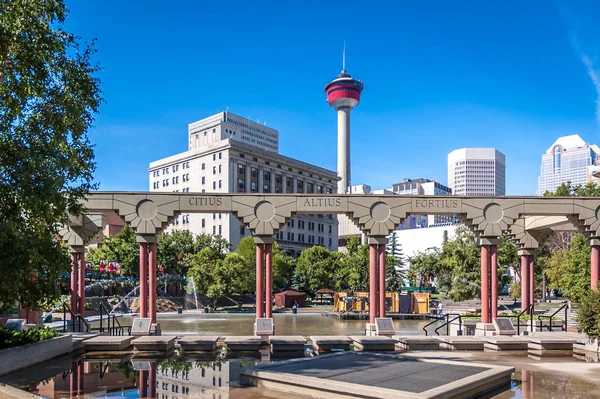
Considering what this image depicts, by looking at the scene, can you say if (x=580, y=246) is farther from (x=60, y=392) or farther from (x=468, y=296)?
(x=60, y=392)

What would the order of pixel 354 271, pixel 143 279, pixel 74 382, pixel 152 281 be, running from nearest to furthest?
1. pixel 74 382
2. pixel 152 281
3. pixel 143 279
4. pixel 354 271

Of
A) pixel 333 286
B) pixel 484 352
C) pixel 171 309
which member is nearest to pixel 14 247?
pixel 484 352

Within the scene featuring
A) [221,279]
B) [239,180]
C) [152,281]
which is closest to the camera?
[152,281]

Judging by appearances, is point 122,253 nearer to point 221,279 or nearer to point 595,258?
point 221,279

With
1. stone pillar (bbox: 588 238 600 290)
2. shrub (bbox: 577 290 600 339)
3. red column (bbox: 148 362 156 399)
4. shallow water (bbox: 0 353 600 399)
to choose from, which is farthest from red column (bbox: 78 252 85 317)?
stone pillar (bbox: 588 238 600 290)

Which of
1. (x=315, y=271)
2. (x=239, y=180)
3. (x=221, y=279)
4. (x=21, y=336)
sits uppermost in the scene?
(x=239, y=180)

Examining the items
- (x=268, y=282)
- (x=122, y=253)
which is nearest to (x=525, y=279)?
(x=268, y=282)

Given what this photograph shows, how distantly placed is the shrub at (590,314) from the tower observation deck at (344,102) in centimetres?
14939

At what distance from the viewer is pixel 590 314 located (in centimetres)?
2147

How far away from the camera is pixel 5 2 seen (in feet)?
52.8

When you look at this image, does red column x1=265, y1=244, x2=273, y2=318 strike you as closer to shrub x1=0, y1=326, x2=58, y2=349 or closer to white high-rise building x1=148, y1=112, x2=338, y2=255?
shrub x1=0, y1=326, x2=58, y2=349

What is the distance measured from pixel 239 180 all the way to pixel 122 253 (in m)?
41.6

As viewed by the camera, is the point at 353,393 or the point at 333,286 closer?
the point at 353,393

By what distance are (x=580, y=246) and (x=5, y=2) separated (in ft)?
147
